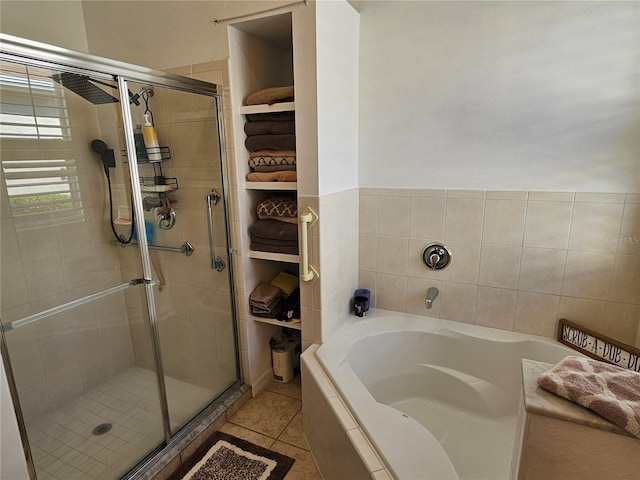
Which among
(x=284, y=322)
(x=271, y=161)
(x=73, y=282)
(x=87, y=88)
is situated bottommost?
(x=284, y=322)

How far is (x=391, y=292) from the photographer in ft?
7.29

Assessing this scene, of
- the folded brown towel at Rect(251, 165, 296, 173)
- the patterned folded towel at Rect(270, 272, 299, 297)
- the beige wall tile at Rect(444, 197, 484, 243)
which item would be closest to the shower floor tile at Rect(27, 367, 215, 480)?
the patterned folded towel at Rect(270, 272, 299, 297)

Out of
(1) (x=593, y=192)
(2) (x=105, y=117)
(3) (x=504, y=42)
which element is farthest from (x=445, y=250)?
(2) (x=105, y=117)

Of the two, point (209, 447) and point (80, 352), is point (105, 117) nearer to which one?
point (80, 352)

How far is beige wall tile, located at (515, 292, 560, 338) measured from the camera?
6.13 ft

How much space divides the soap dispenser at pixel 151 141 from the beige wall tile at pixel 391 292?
1.40 meters

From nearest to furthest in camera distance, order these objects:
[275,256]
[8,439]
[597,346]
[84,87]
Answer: [8,439] → [84,87] → [597,346] → [275,256]

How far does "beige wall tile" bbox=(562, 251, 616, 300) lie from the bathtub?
0.96ft

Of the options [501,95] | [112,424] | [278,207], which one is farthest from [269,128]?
[112,424]

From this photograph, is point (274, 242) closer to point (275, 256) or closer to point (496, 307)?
point (275, 256)

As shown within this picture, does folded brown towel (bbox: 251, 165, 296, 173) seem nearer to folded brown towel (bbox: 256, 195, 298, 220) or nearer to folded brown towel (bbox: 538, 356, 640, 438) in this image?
folded brown towel (bbox: 256, 195, 298, 220)

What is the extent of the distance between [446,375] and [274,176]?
142cm

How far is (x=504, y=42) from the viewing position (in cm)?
175

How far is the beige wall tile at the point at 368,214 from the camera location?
2.16m
